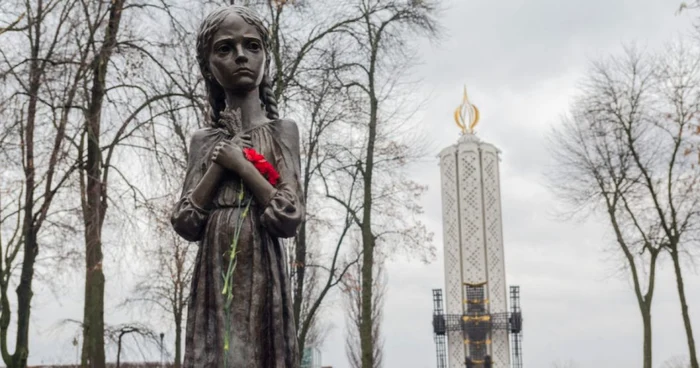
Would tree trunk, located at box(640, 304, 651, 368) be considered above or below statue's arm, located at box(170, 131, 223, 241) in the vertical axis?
below

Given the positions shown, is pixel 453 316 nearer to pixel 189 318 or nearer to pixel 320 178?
pixel 320 178

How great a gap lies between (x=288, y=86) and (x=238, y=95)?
37.8 feet

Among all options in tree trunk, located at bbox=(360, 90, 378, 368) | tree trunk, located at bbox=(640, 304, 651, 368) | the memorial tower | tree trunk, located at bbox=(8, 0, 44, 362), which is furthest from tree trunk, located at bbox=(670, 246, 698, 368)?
tree trunk, located at bbox=(8, 0, 44, 362)

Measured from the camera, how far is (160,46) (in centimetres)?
1392

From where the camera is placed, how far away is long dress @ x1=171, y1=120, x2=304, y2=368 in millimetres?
4039

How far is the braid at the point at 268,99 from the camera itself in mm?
4738

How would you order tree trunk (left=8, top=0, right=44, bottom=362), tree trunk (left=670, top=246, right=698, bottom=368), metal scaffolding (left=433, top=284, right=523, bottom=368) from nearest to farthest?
tree trunk (left=8, top=0, right=44, bottom=362) → tree trunk (left=670, top=246, right=698, bottom=368) → metal scaffolding (left=433, top=284, right=523, bottom=368)

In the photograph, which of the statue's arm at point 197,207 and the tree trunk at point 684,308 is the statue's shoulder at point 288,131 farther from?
the tree trunk at point 684,308

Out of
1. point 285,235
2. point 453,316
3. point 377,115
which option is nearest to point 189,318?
point 285,235

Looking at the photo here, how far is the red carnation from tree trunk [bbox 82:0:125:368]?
982 cm

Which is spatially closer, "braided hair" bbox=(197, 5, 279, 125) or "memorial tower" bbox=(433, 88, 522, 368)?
"braided hair" bbox=(197, 5, 279, 125)

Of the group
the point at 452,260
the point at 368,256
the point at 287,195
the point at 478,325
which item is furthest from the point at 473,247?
the point at 287,195

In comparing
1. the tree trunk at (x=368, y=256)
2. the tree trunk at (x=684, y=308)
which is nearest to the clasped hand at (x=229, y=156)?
the tree trunk at (x=368, y=256)

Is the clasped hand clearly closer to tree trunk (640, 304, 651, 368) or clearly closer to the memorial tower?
tree trunk (640, 304, 651, 368)
